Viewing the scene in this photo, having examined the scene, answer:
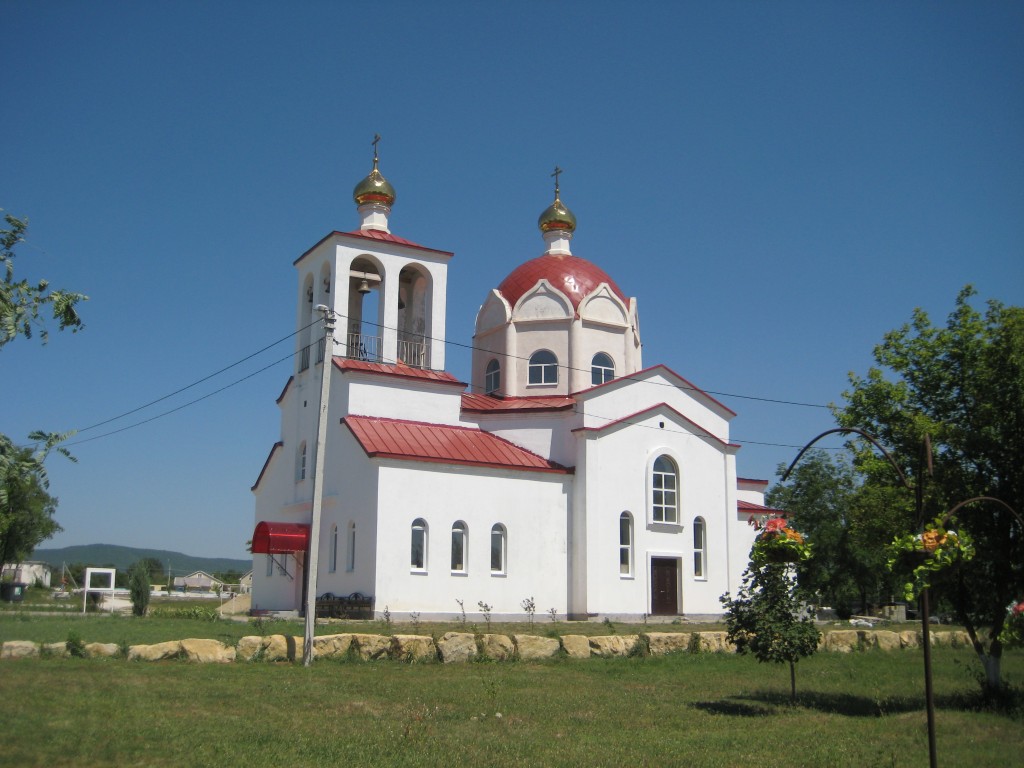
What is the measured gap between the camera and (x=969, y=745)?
1144 centimetres

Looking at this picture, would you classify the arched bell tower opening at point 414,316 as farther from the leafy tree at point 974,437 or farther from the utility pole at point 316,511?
the leafy tree at point 974,437

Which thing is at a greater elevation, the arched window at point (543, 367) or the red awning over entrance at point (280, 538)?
the arched window at point (543, 367)

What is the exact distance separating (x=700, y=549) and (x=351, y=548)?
1167cm

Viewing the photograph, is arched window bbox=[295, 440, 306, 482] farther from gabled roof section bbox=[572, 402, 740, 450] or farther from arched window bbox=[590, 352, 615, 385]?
arched window bbox=[590, 352, 615, 385]

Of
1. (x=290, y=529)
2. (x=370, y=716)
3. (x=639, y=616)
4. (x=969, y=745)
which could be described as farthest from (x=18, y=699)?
(x=639, y=616)

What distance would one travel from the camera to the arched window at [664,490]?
31344 millimetres

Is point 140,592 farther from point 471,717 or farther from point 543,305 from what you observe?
point 471,717

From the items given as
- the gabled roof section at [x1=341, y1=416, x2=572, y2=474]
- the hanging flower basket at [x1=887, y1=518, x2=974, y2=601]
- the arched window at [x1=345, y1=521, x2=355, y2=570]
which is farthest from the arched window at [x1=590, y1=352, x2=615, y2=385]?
the hanging flower basket at [x1=887, y1=518, x2=974, y2=601]

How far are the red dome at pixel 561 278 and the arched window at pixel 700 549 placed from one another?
8967 millimetres

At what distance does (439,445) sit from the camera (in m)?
29.2

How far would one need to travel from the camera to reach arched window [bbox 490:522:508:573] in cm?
2900

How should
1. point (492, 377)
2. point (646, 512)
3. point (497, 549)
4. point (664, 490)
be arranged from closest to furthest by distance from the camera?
point (497, 549) → point (646, 512) → point (664, 490) → point (492, 377)

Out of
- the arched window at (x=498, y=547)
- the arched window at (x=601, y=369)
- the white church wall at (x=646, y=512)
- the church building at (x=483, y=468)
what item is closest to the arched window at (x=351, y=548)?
the church building at (x=483, y=468)

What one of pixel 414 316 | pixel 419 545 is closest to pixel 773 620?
pixel 419 545
